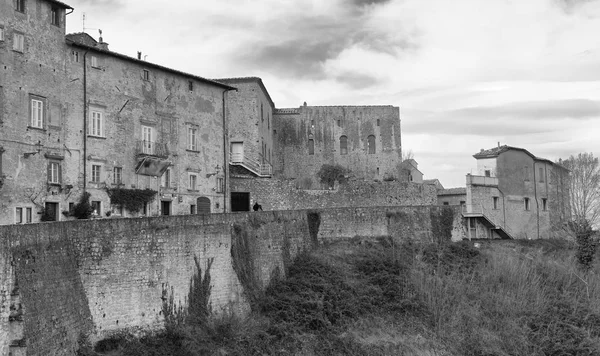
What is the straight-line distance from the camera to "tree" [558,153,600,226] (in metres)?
45.9

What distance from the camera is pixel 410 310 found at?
30234 millimetres

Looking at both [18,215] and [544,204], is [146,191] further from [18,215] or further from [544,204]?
[544,204]

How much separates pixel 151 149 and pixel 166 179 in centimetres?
209

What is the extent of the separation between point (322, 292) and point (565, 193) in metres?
27.8

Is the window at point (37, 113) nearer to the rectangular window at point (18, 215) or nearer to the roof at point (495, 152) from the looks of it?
the rectangular window at point (18, 215)

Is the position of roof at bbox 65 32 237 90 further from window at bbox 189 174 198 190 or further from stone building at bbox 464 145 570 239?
stone building at bbox 464 145 570 239

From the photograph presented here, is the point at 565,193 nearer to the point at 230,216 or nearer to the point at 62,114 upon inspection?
the point at 230,216

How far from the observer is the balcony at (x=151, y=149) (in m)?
36.0

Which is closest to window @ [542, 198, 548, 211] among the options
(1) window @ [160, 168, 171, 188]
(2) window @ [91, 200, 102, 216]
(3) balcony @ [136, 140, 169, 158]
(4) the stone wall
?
(4) the stone wall

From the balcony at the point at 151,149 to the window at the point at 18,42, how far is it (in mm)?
7956

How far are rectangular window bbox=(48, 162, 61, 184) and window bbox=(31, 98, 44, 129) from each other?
188 centimetres

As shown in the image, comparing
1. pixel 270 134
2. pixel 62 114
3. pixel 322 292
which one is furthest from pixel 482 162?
pixel 62 114

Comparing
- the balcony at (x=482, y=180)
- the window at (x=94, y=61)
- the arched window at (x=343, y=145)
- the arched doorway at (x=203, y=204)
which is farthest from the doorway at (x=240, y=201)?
the arched window at (x=343, y=145)

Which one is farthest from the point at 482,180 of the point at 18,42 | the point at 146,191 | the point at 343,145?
the point at 18,42
